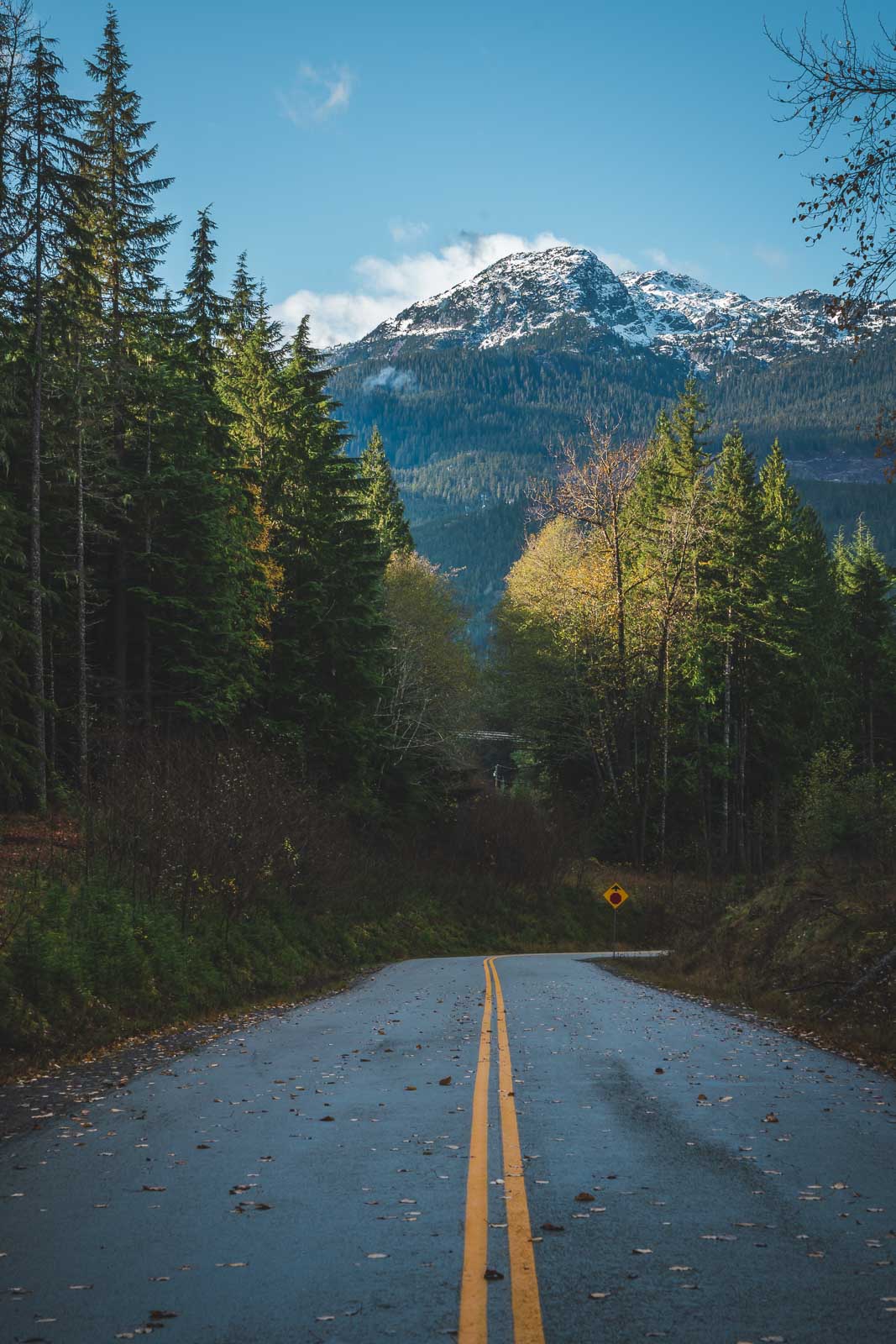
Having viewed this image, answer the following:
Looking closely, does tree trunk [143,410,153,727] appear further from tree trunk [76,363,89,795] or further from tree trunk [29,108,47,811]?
tree trunk [29,108,47,811]

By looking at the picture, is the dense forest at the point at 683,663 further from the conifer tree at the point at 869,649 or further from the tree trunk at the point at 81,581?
the tree trunk at the point at 81,581

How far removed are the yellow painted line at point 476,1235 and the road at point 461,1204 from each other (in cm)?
2

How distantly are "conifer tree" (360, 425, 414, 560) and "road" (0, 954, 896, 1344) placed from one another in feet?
154

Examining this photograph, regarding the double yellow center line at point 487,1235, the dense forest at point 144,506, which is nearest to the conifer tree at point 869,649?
the dense forest at point 144,506

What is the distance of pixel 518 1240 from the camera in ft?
18.3

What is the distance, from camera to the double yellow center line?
14.8 ft

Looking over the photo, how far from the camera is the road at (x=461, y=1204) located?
15.2 ft

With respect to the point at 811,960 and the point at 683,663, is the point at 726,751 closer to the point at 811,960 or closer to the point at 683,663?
the point at 683,663

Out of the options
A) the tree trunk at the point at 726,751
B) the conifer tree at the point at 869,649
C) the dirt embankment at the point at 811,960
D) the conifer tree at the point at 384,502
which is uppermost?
the conifer tree at the point at 384,502

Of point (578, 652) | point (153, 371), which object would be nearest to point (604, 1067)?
point (153, 371)

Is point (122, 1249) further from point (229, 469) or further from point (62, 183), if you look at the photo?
point (229, 469)

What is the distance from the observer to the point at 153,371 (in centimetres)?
3102

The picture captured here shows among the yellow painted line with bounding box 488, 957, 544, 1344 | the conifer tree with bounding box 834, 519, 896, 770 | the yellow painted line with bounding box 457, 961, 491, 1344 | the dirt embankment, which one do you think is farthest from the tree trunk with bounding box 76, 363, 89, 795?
the conifer tree with bounding box 834, 519, 896, 770

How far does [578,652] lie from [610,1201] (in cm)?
3988
